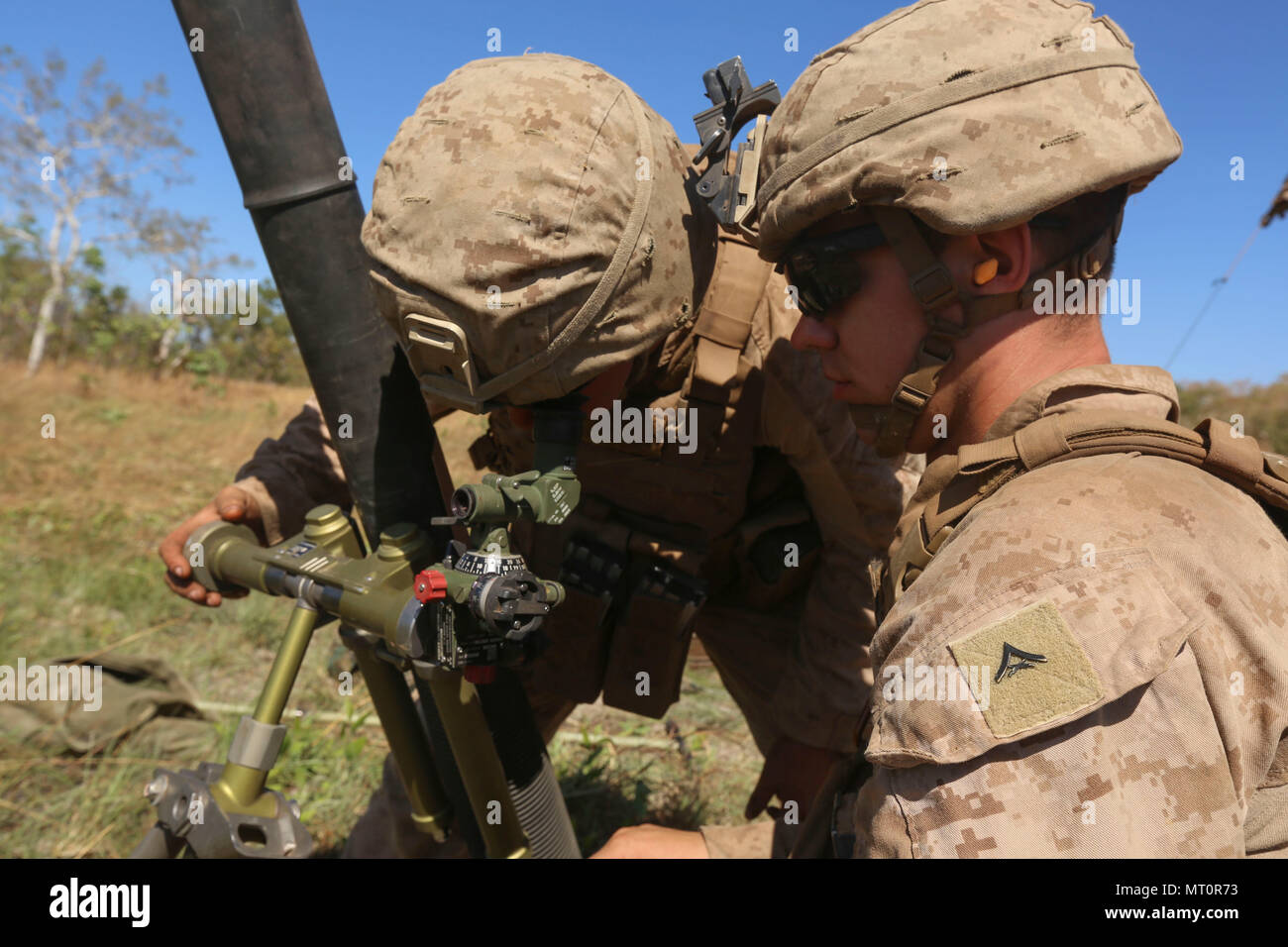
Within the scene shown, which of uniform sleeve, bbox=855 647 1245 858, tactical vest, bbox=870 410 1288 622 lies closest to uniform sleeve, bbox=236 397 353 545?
tactical vest, bbox=870 410 1288 622

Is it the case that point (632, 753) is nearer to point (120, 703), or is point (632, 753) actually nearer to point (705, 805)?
point (705, 805)

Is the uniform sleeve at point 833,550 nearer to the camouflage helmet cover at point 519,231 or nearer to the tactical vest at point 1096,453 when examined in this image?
the camouflage helmet cover at point 519,231

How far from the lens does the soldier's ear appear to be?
170 cm

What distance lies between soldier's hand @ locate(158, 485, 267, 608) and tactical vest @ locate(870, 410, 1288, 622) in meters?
2.00

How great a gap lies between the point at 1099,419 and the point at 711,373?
51.2 inches

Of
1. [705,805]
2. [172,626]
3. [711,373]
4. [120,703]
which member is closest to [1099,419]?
[711,373]

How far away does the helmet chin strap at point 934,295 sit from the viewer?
1.73 metres

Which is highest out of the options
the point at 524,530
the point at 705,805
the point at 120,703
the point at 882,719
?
the point at 524,530

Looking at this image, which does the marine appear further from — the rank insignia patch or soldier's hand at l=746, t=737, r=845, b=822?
soldier's hand at l=746, t=737, r=845, b=822

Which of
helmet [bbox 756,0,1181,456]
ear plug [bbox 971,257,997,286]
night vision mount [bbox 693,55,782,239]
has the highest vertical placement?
night vision mount [bbox 693,55,782,239]

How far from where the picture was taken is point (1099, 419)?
4.86 ft
